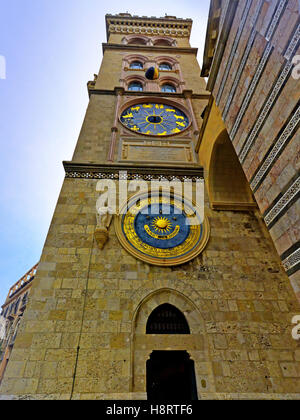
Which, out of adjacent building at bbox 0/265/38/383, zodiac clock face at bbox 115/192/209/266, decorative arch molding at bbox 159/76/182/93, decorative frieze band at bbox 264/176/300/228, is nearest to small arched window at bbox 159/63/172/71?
decorative arch molding at bbox 159/76/182/93

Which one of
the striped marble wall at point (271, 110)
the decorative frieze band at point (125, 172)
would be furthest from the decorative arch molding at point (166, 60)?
the striped marble wall at point (271, 110)

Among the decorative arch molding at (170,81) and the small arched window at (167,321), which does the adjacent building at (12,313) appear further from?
the decorative arch molding at (170,81)

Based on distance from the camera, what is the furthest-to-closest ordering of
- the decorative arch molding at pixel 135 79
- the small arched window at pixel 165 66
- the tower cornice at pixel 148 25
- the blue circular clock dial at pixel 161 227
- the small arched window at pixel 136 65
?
the tower cornice at pixel 148 25
the small arched window at pixel 165 66
the small arched window at pixel 136 65
the decorative arch molding at pixel 135 79
the blue circular clock dial at pixel 161 227

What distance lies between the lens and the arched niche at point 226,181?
7.70 metres

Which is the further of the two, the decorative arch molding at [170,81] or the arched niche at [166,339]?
the decorative arch molding at [170,81]

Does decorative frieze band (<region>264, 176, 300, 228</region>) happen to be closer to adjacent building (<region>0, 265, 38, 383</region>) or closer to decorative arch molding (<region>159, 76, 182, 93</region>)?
decorative arch molding (<region>159, 76, 182, 93</region>)

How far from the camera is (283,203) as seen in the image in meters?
3.84

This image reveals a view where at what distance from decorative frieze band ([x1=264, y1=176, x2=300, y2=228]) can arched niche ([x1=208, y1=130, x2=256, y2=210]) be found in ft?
11.7

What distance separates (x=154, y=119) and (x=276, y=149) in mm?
7586

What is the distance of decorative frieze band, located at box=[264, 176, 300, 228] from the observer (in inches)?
141

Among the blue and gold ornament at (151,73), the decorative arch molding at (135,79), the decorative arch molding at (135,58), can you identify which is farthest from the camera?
the decorative arch molding at (135,58)

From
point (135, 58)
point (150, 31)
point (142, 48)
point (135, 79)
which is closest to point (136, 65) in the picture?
point (135, 58)

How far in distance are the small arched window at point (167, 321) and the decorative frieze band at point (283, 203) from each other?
120 inches

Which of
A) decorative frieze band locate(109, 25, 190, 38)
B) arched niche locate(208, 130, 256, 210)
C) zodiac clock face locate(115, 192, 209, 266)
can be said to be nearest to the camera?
zodiac clock face locate(115, 192, 209, 266)
